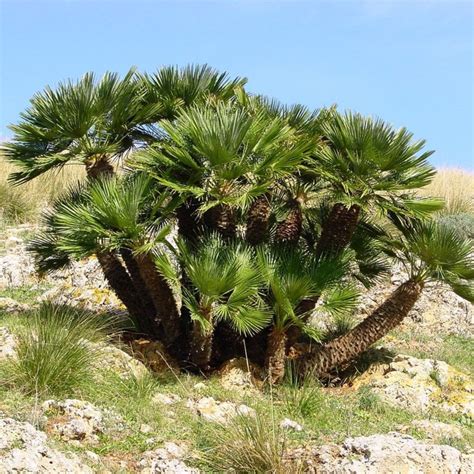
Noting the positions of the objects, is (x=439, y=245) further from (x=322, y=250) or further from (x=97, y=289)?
(x=97, y=289)

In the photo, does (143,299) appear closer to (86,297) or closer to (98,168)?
(98,168)

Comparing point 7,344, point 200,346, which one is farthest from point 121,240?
point 7,344

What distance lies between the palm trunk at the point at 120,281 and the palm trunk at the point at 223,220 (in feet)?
3.40

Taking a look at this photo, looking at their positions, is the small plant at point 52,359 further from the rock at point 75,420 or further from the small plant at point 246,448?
the small plant at point 246,448

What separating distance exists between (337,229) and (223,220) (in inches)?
39.4

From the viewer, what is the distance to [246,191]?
21.9 ft

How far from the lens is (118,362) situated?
276 inches

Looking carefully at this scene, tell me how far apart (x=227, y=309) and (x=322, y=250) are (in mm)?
1310

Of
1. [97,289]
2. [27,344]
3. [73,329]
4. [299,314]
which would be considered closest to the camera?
[27,344]

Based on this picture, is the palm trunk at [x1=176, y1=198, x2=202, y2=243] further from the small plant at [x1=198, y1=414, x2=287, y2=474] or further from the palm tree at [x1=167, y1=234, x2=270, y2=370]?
the small plant at [x1=198, y1=414, x2=287, y2=474]

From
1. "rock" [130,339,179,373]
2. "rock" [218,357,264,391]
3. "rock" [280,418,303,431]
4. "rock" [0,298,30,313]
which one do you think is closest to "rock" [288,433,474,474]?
"rock" [280,418,303,431]

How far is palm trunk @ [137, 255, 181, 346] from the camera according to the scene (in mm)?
7168

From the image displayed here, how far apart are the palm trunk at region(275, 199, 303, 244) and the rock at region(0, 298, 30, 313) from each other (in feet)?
9.62

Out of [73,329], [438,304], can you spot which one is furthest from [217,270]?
[438,304]
